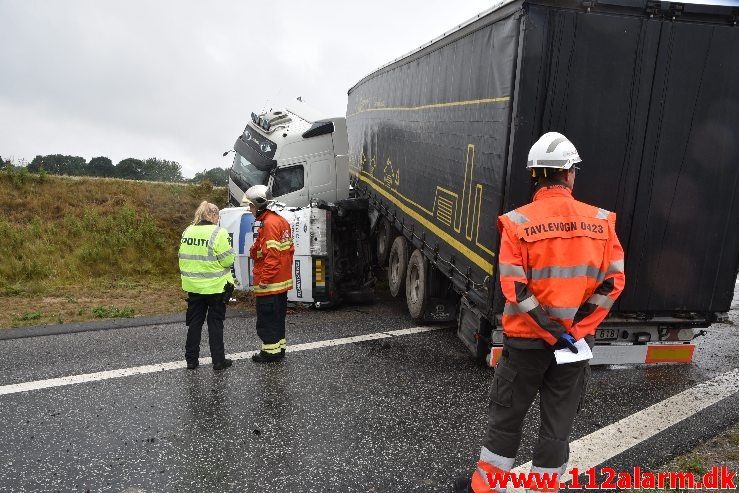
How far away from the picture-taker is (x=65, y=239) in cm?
1163

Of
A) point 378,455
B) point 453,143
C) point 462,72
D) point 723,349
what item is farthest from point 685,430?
point 462,72

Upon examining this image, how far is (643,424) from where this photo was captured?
14.6 ft

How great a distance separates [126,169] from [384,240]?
731 inches

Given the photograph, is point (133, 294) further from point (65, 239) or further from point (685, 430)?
point (685, 430)

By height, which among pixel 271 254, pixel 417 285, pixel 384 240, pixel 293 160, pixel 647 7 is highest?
pixel 647 7

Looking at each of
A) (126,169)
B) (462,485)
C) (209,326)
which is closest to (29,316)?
(209,326)

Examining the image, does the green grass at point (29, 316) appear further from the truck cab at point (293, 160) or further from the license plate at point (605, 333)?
the license plate at point (605, 333)

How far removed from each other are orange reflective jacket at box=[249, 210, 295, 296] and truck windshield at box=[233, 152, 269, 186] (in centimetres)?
423

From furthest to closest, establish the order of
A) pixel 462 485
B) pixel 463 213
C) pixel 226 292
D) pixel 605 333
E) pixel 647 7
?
pixel 226 292, pixel 463 213, pixel 605 333, pixel 647 7, pixel 462 485

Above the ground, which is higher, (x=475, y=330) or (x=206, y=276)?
(x=206, y=276)

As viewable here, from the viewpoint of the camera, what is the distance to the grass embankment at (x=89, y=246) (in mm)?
8078

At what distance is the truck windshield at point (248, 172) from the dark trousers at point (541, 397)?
7536 mm

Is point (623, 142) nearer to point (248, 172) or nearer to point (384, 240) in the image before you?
point (384, 240)

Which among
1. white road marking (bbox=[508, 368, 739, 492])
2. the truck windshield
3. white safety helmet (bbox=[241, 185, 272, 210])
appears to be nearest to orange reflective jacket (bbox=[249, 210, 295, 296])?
white safety helmet (bbox=[241, 185, 272, 210])
